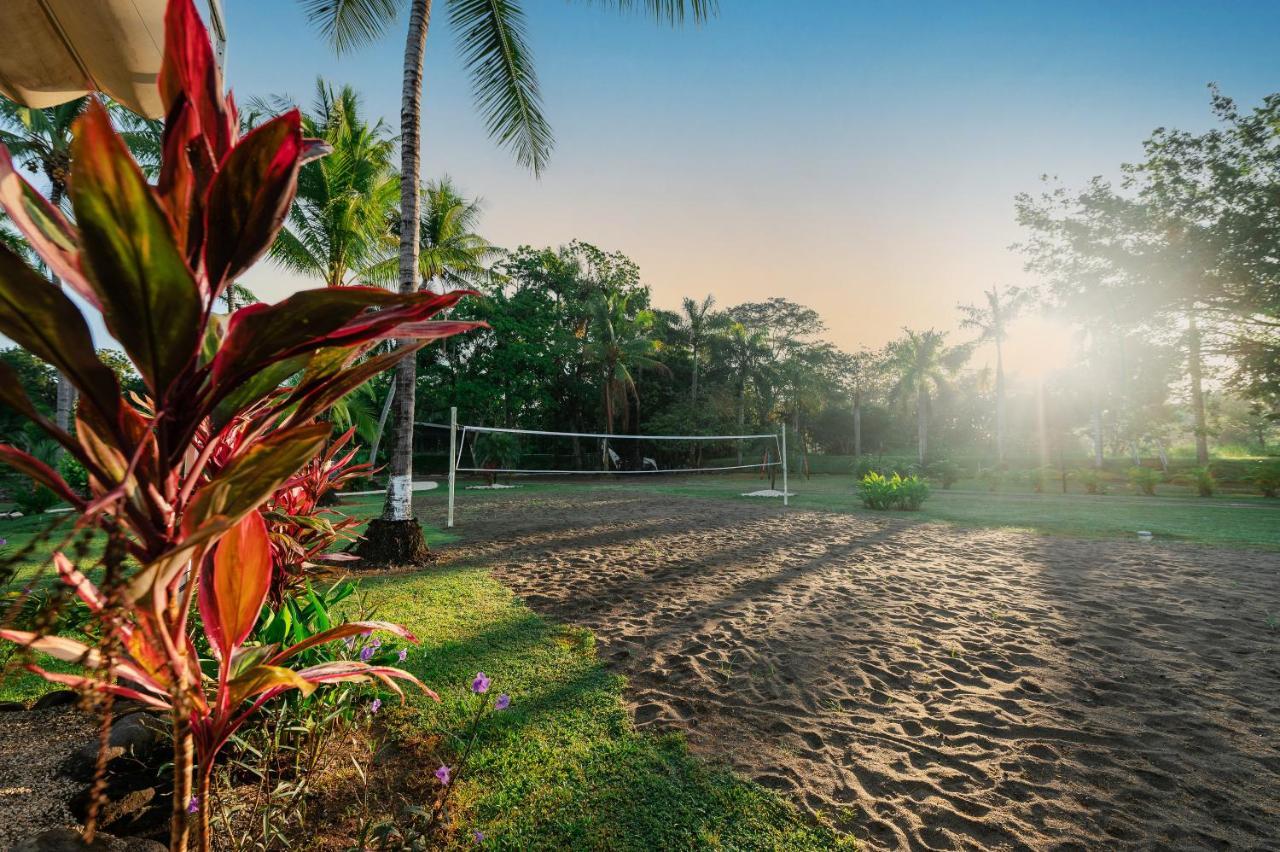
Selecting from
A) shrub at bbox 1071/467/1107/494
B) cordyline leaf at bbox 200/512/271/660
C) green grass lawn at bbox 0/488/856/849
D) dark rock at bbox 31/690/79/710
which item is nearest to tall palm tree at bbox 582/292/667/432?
shrub at bbox 1071/467/1107/494

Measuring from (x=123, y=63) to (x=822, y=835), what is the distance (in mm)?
3517

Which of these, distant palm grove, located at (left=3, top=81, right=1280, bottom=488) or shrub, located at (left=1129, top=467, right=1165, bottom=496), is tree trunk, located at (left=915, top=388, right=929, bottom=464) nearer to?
distant palm grove, located at (left=3, top=81, right=1280, bottom=488)

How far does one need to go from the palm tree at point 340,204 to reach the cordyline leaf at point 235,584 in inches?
533

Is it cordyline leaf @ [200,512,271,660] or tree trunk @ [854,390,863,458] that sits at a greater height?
tree trunk @ [854,390,863,458]

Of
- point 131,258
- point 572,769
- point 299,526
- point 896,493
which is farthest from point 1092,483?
point 131,258

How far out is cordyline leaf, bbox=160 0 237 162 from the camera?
85cm

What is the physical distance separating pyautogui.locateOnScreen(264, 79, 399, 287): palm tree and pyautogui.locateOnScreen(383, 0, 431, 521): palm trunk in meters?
7.45

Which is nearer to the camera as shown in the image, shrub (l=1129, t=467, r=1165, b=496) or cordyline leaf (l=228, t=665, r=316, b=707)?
cordyline leaf (l=228, t=665, r=316, b=707)

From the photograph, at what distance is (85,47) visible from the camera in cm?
167

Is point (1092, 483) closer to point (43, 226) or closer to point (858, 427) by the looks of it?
point (858, 427)

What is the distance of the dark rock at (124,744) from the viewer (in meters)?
1.88

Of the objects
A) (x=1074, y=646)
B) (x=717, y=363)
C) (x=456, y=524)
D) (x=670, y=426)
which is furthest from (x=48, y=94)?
(x=717, y=363)

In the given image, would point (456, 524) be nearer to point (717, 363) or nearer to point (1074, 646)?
point (1074, 646)

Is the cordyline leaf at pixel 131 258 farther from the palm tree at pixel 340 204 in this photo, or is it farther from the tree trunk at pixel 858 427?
the tree trunk at pixel 858 427
